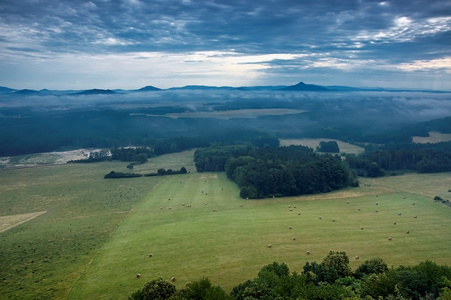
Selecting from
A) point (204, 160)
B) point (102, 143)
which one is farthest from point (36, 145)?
point (204, 160)

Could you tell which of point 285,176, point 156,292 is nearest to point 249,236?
point 156,292

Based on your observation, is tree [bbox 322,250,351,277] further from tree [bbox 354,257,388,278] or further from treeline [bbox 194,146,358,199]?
treeline [bbox 194,146,358,199]

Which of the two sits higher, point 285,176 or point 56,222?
point 285,176

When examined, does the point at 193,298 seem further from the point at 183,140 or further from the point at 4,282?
the point at 183,140

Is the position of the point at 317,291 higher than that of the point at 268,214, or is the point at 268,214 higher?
the point at 317,291

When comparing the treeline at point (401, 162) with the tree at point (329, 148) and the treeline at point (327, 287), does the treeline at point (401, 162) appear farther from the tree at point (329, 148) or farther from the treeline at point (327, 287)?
the treeline at point (327, 287)

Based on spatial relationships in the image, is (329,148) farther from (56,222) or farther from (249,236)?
(56,222)
